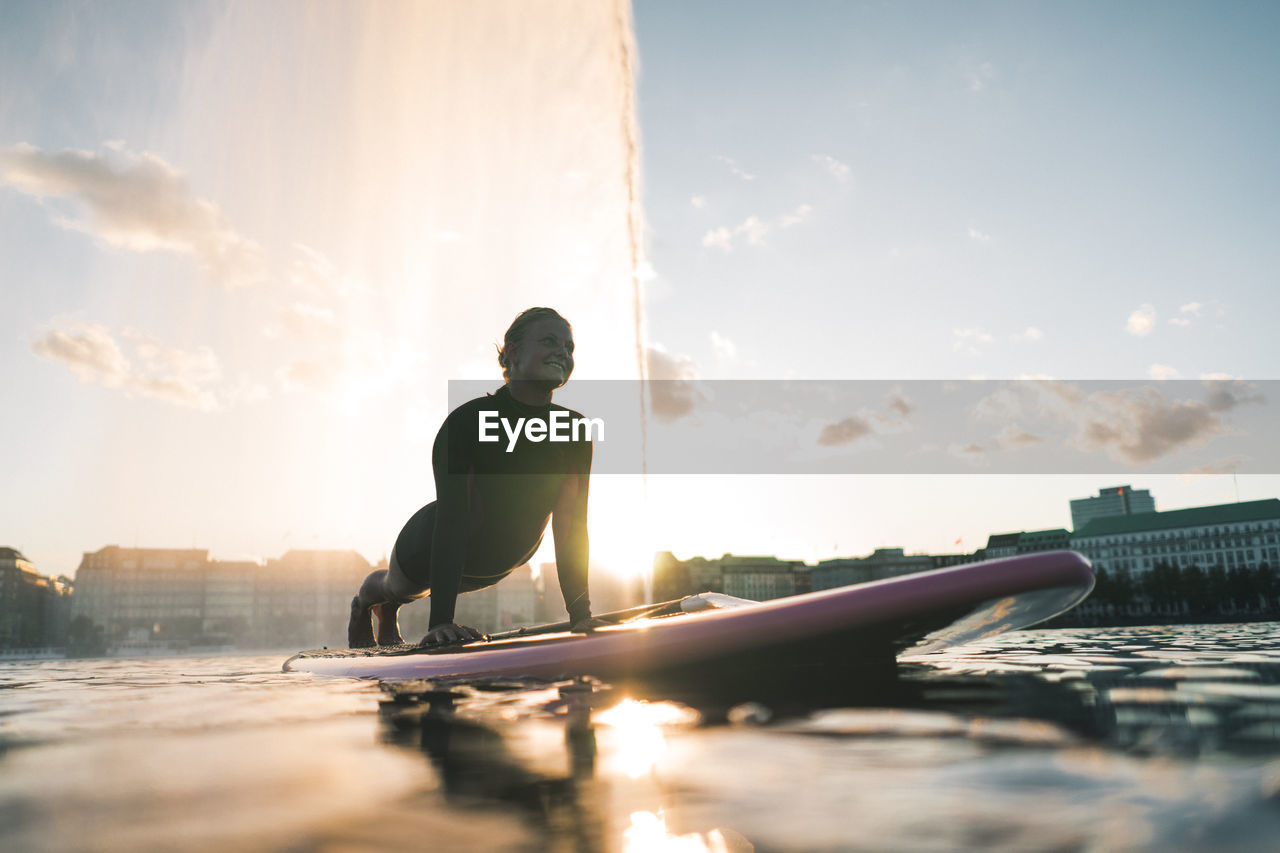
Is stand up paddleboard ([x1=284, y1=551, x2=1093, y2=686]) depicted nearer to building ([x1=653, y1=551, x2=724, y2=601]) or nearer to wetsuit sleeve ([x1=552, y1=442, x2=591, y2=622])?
wetsuit sleeve ([x1=552, y1=442, x2=591, y2=622])

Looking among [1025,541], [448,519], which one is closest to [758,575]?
[1025,541]

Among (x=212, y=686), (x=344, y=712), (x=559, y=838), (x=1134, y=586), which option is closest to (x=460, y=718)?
(x=344, y=712)

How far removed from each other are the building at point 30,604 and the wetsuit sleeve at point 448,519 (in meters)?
113

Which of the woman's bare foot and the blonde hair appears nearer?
the blonde hair

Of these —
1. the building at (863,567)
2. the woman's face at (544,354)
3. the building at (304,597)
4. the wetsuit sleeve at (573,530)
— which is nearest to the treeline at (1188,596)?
the building at (863,567)

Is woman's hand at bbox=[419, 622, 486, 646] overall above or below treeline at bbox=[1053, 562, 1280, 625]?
above

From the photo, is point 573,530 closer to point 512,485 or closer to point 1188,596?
point 512,485

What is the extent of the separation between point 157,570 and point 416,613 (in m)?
45.4

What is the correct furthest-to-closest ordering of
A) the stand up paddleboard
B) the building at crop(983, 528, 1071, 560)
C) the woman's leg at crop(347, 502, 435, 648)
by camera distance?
the building at crop(983, 528, 1071, 560)
the woman's leg at crop(347, 502, 435, 648)
the stand up paddleboard

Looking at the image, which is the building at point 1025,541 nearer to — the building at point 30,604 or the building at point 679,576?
the building at point 679,576

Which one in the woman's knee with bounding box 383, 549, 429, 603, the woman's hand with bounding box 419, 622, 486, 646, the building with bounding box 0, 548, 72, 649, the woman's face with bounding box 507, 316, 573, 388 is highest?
the woman's face with bounding box 507, 316, 573, 388

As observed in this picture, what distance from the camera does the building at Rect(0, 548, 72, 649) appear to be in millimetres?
93375

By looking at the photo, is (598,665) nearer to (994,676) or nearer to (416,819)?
(994,676)

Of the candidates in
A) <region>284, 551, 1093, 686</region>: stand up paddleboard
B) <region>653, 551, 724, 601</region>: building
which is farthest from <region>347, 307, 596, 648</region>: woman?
<region>653, 551, 724, 601</region>: building
